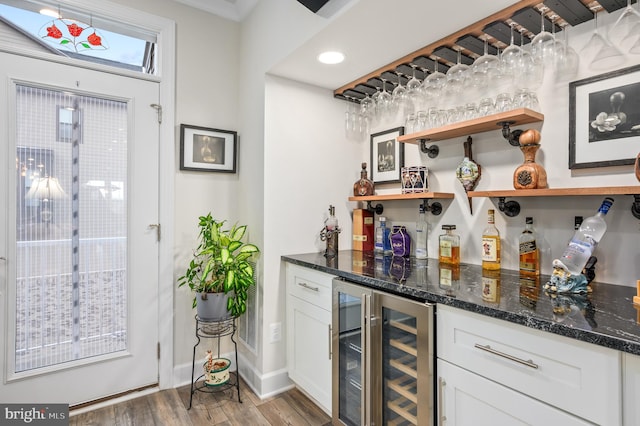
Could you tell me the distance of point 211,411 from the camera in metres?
2.03

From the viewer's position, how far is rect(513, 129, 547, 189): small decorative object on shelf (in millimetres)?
1534

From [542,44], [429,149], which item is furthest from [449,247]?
[542,44]

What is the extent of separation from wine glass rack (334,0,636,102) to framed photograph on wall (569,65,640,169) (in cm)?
29

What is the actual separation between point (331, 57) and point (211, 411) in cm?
226

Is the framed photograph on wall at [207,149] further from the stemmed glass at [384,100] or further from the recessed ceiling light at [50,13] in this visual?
the stemmed glass at [384,100]

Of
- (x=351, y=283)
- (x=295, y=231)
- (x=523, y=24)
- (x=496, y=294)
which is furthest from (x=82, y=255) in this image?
(x=523, y=24)

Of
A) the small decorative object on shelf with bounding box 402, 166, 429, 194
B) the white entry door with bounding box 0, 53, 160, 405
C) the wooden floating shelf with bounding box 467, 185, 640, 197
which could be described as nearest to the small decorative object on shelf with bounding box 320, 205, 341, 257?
the small decorative object on shelf with bounding box 402, 166, 429, 194

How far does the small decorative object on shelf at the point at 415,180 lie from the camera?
2094 mm

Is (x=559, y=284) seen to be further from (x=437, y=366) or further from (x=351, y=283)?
(x=351, y=283)

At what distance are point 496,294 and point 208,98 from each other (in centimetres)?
228

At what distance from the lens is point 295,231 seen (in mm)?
2322

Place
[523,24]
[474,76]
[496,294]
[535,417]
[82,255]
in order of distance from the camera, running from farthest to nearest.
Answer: [82,255] → [474,76] → [523,24] → [496,294] → [535,417]

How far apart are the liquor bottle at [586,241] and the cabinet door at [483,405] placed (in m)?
0.54

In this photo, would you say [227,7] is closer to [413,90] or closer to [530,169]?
[413,90]
